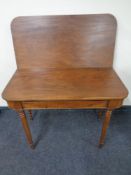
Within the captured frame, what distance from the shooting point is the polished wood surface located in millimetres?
1298

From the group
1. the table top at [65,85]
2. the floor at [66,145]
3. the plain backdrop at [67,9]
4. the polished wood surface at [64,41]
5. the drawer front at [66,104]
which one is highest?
the plain backdrop at [67,9]

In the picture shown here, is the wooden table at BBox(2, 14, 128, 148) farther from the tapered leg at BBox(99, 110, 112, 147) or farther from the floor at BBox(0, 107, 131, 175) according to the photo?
the floor at BBox(0, 107, 131, 175)

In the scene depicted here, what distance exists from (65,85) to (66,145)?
648 millimetres

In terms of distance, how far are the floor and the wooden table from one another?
0.44 feet

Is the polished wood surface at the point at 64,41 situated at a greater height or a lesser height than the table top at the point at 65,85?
greater

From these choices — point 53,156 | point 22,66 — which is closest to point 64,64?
point 22,66

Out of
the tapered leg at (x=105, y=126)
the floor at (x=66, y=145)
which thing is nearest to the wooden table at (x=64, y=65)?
the tapered leg at (x=105, y=126)

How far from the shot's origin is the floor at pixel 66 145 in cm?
128

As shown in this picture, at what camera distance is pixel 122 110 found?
185cm

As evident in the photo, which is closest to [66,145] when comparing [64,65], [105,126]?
[105,126]

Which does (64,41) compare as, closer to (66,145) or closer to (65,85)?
(65,85)

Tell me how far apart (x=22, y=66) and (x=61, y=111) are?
747mm

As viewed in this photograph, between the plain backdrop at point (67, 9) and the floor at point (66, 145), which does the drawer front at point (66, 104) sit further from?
the plain backdrop at point (67, 9)

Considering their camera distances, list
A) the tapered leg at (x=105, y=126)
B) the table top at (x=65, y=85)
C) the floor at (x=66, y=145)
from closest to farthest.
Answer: the table top at (x=65, y=85), the tapered leg at (x=105, y=126), the floor at (x=66, y=145)
